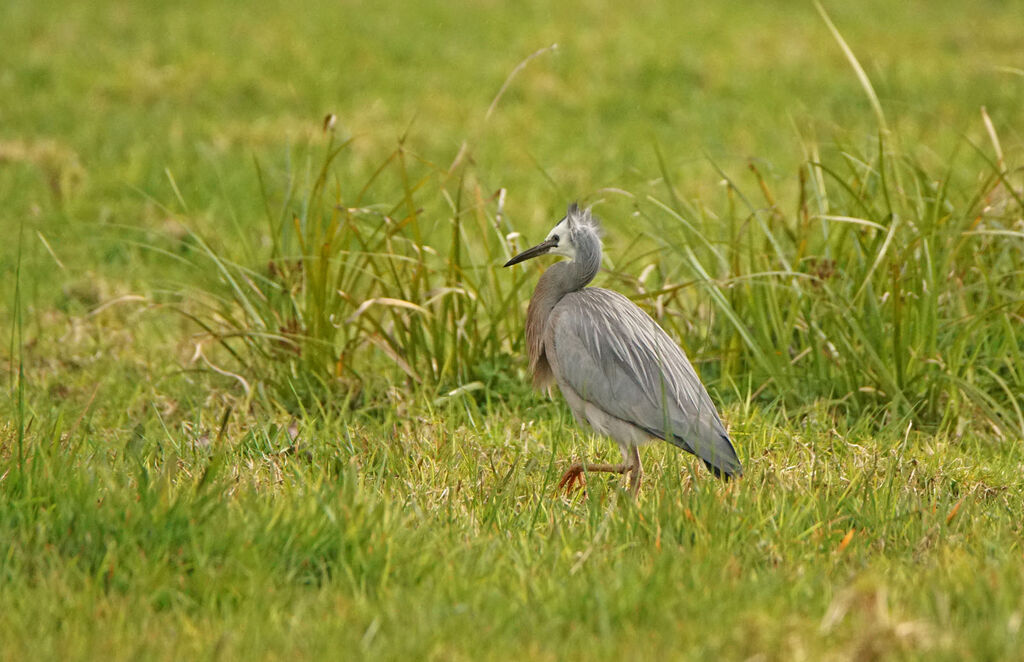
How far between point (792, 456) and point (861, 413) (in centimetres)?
63

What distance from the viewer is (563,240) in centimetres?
417

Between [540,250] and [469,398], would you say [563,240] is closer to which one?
[540,250]

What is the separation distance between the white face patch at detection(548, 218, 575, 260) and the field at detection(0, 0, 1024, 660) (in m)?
0.54

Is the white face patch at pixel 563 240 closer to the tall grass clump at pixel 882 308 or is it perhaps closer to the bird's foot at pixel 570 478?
the tall grass clump at pixel 882 308

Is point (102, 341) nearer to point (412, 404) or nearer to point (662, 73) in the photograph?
point (412, 404)

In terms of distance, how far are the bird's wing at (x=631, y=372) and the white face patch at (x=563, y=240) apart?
6.1 inches

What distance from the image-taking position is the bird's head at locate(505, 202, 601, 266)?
415 centimetres

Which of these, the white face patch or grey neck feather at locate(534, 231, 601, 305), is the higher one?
the white face patch

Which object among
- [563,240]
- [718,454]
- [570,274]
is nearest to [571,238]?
[563,240]

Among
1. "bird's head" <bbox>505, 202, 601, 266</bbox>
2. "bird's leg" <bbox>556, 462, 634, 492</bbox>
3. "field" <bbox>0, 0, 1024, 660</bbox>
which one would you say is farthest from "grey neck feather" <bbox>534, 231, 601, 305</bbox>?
"bird's leg" <bbox>556, 462, 634, 492</bbox>

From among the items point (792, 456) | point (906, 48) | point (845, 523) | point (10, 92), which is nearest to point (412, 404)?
point (792, 456)

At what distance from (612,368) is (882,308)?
1440mm

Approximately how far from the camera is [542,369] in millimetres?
4426

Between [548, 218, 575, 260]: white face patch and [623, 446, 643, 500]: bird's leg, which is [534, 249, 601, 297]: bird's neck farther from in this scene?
[623, 446, 643, 500]: bird's leg
